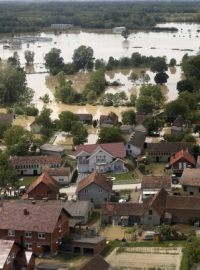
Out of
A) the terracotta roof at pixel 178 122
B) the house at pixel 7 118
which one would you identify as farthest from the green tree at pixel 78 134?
the terracotta roof at pixel 178 122

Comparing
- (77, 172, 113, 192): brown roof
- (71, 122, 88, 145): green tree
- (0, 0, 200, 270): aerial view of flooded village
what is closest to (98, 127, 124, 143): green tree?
(0, 0, 200, 270): aerial view of flooded village

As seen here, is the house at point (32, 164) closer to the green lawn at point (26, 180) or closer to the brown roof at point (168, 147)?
the green lawn at point (26, 180)

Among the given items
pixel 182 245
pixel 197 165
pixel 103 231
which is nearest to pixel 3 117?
pixel 197 165

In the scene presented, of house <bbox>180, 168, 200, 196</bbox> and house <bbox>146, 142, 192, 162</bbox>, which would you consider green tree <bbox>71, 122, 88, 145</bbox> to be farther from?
house <bbox>180, 168, 200, 196</bbox>

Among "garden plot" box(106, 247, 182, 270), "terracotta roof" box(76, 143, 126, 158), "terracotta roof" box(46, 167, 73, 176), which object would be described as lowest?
"garden plot" box(106, 247, 182, 270)

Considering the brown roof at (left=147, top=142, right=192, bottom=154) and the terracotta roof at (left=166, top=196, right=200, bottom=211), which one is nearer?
the terracotta roof at (left=166, top=196, right=200, bottom=211)

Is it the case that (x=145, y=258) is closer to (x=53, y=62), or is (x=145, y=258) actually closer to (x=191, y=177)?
(x=191, y=177)

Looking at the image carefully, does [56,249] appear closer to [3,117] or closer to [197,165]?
[197,165]
